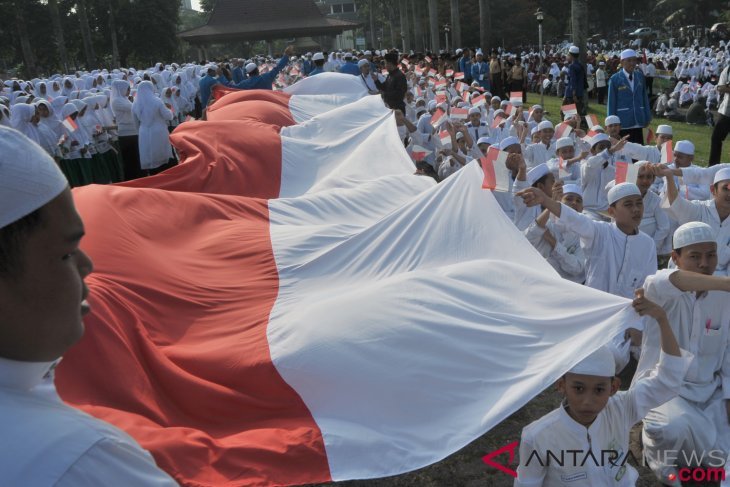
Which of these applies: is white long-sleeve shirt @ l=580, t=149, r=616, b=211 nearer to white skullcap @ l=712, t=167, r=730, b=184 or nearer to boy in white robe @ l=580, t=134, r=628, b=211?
boy in white robe @ l=580, t=134, r=628, b=211

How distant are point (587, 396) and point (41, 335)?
8.52ft

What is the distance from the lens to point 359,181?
21.8ft

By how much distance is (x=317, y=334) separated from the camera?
3.52m

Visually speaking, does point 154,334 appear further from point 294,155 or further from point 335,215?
point 294,155

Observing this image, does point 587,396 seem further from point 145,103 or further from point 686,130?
point 686,130

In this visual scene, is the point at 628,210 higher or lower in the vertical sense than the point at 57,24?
lower

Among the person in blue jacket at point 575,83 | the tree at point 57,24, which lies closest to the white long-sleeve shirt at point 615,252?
the person in blue jacket at point 575,83

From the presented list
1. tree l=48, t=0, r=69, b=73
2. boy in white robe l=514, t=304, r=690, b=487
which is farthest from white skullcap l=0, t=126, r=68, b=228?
tree l=48, t=0, r=69, b=73

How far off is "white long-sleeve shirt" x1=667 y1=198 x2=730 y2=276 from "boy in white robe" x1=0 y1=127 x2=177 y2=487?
5.16 m

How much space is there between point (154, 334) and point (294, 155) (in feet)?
13.5

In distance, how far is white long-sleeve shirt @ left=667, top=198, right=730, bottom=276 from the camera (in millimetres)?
5293

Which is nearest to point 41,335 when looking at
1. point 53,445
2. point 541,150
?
point 53,445

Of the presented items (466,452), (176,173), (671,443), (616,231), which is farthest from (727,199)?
(176,173)

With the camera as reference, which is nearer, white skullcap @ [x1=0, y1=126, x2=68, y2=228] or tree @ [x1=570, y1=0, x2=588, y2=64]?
white skullcap @ [x1=0, y1=126, x2=68, y2=228]
